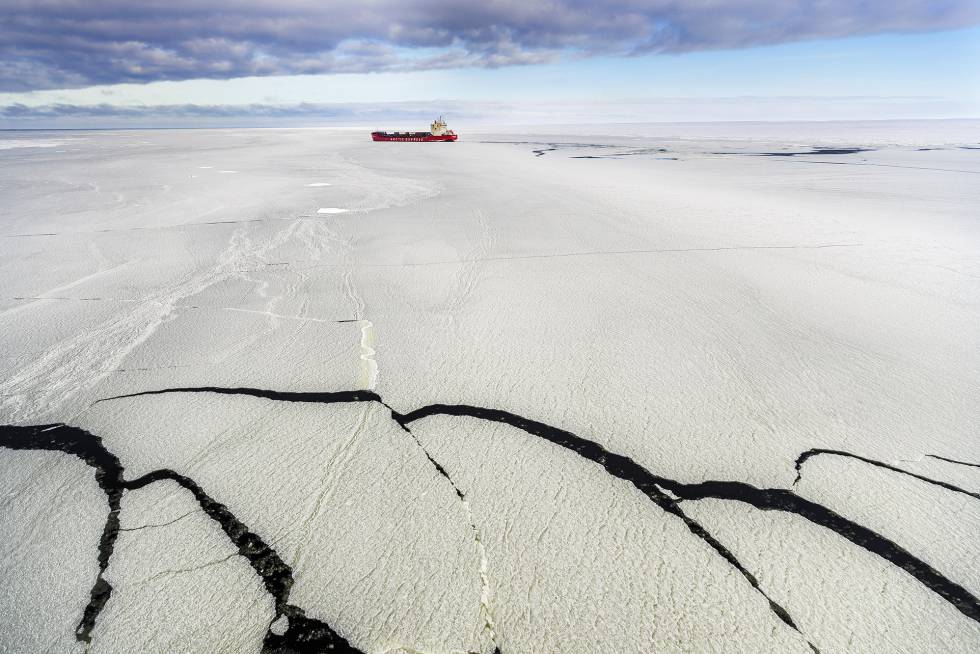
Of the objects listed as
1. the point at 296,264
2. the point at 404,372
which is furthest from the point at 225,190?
the point at 404,372

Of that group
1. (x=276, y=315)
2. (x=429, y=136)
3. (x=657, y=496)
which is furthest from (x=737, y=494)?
(x=429, y=136)

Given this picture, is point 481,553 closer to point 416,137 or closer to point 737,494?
point 737,494

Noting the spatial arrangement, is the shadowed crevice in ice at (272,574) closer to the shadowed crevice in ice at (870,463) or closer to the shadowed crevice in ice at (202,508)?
the shadowed crevice in ice at (202,508)

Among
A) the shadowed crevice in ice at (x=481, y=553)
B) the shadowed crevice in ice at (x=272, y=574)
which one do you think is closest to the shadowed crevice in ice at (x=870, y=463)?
the shadowed crevice in ice at (x=481, y=553)

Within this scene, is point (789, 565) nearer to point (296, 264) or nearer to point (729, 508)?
point (729, 508)

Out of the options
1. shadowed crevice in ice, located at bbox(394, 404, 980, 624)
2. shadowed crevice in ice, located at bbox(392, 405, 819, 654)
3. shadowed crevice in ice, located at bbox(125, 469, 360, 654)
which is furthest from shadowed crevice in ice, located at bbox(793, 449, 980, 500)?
shadowed crevice in ice, located at bbox(125, 469, 360, 654)

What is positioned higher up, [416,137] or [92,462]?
[92,462]

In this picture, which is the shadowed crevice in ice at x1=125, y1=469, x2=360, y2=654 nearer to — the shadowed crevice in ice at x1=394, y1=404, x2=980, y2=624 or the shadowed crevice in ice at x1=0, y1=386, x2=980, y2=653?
the shadowed crevice in ice at x1=0, y1=386, x2=980, y2=653
